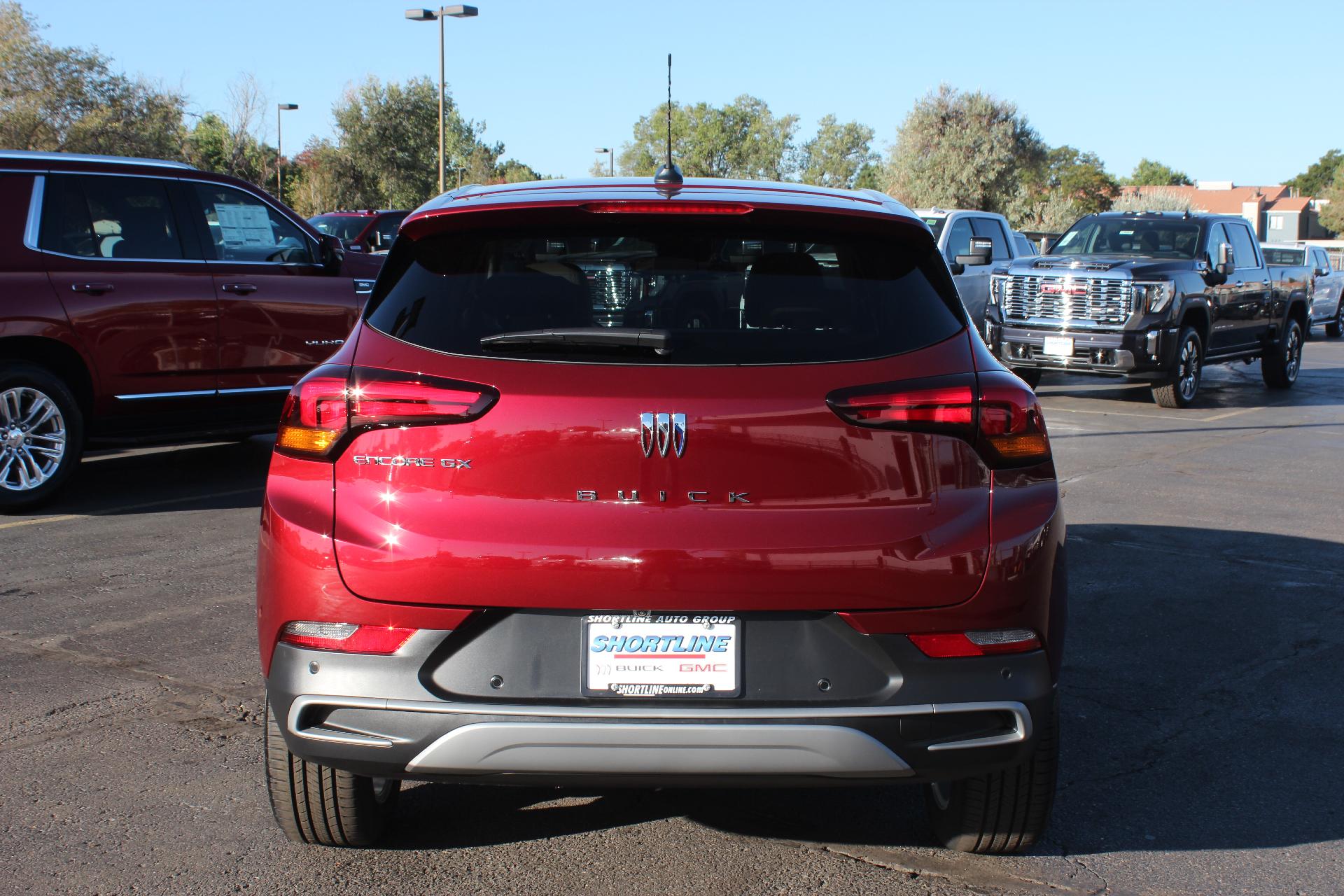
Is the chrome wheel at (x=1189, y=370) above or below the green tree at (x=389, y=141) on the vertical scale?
below

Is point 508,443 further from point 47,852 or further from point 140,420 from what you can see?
point 140,420

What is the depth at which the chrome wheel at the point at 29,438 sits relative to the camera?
7.82m

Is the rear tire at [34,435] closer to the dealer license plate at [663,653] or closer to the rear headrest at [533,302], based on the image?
the rear headrest at [533,302]

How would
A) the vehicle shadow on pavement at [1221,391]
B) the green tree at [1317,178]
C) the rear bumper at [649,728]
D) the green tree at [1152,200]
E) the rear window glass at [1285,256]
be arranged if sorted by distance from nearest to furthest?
the rear bumper at [649,728] < the vehicle shadow on pavement at [1221,391] < the rear window glass at [1285,256] < the green tree at [1152,200] < the green tree at [1317,178]

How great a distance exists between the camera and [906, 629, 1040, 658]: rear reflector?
2889mm

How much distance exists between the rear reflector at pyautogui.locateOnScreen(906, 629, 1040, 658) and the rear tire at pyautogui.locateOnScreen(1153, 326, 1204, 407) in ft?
40.8

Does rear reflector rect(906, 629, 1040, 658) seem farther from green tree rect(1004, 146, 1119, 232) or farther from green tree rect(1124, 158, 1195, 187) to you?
green tree rect(1124, 158, 1195, 187)

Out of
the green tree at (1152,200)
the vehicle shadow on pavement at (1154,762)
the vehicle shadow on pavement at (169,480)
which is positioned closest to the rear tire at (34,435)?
the vehicle shadow on pavement at (169,480)

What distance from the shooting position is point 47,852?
3.39m

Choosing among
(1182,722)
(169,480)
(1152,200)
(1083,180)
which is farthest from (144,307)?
(1083,180)

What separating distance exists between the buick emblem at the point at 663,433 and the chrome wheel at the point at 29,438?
20.3 feet

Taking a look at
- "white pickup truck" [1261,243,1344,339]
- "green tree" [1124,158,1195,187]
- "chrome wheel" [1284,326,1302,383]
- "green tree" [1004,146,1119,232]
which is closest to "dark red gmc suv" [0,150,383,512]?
"chrome wheel" [1284,326,1302,383]

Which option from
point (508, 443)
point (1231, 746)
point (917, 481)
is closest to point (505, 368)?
point (508, 443)

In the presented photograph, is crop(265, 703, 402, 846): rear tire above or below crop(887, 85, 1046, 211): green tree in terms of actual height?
below
